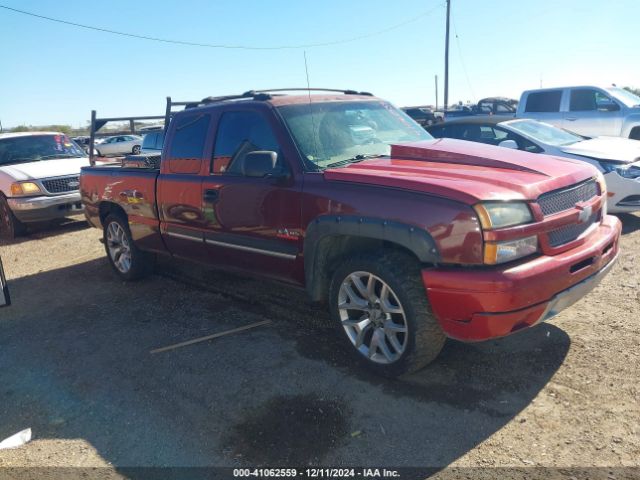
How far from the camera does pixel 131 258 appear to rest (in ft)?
19.4

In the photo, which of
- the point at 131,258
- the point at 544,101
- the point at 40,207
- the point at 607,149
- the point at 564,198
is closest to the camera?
the point at 564,198

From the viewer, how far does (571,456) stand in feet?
8.56

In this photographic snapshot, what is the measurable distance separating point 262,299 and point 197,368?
1.37 m

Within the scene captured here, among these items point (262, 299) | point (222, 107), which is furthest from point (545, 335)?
point (222, 107)

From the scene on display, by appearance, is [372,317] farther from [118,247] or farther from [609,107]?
[609,107]

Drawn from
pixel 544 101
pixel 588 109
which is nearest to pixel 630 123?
pixel 588 109

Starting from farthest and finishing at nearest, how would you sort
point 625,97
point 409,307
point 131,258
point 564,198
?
point 625,97, point 131,258, point 564,198, point 409,307

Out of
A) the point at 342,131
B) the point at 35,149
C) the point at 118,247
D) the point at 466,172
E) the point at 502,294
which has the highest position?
the point at 342,131

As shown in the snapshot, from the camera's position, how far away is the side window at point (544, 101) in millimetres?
11539

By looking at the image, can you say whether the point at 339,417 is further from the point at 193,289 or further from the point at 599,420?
the point at 193,289

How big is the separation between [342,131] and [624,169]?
14.8 ft

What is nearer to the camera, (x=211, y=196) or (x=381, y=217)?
(x=381, y=217)

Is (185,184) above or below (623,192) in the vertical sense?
above

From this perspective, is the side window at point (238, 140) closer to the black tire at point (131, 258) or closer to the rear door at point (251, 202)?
the rear door at point (251, 202)
